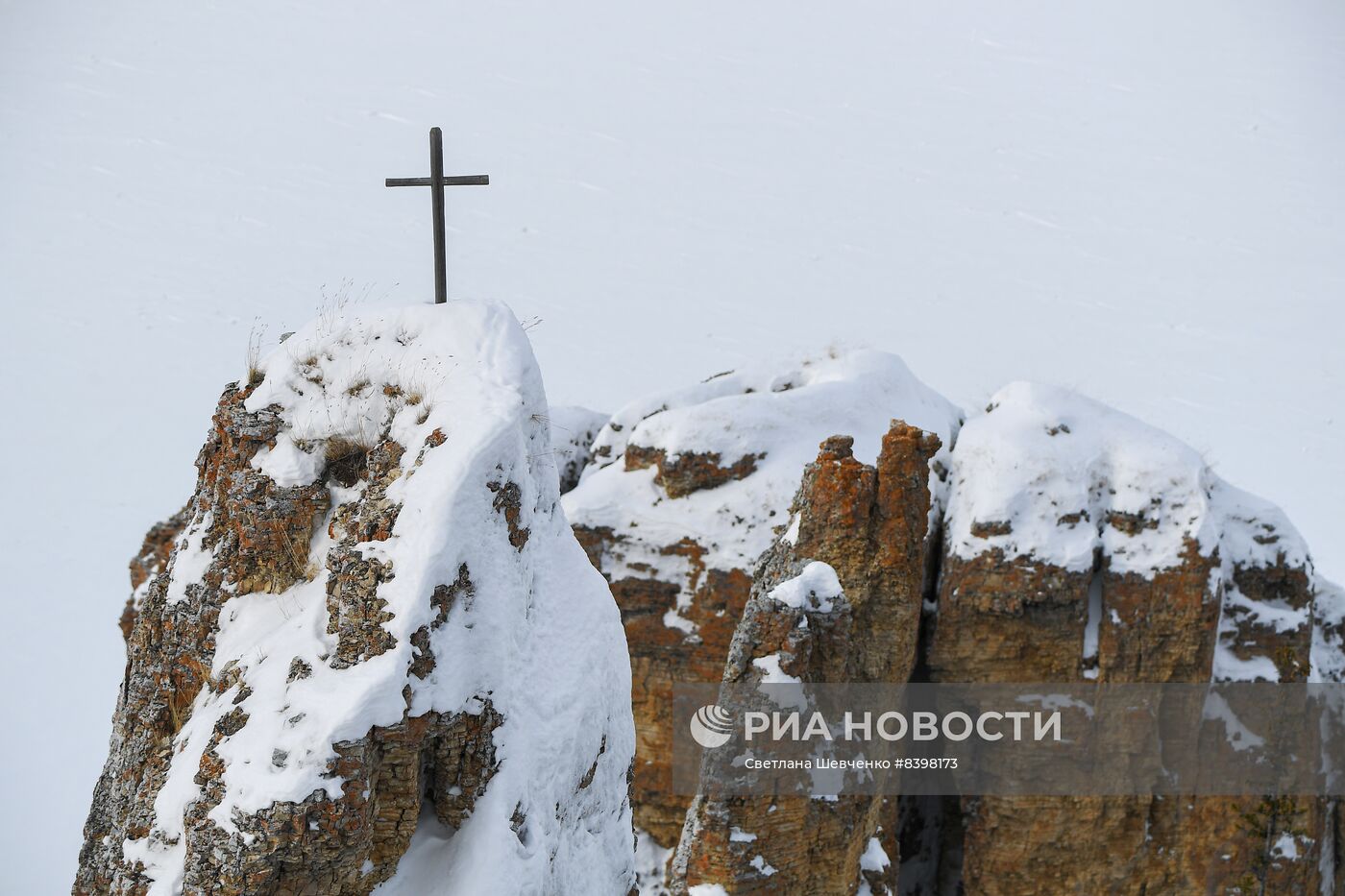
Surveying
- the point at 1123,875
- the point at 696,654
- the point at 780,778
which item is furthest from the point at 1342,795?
the point at 780,778

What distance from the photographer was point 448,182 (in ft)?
20.9

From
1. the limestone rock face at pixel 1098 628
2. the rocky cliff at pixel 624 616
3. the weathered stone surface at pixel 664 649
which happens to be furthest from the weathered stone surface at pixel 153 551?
the limestone rock face at pixel 1098 628

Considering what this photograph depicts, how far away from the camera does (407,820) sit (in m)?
4.71

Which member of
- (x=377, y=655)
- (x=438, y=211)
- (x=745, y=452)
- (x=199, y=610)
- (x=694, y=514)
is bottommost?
(x=694, y=514)

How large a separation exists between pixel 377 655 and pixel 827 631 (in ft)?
25.5

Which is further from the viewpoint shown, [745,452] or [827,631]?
[745,452]

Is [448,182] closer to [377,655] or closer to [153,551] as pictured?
[377,655]

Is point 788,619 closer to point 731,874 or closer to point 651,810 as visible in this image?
point 731,874

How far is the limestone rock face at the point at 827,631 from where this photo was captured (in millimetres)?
11359

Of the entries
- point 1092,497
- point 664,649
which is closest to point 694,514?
point 664,649

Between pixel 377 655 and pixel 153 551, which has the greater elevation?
pixel 377 655

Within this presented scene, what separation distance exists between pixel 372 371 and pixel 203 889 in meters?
2.56

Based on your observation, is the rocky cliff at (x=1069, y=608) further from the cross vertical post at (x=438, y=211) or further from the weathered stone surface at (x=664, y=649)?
the cross vertical post at (x=438, y=211)

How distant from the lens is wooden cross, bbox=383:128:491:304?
6.27 m
